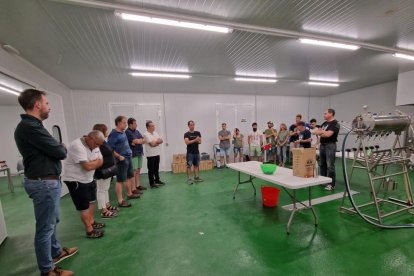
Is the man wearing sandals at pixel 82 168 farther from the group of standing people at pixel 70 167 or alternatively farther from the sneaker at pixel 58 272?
the sneaker at pixel 58 272

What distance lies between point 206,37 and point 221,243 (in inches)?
114

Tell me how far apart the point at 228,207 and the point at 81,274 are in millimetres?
2130

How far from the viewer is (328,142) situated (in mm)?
3623

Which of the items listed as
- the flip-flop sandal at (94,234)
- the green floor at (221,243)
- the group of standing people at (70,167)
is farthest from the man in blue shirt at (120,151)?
the flip-flop sandal at (94,234)

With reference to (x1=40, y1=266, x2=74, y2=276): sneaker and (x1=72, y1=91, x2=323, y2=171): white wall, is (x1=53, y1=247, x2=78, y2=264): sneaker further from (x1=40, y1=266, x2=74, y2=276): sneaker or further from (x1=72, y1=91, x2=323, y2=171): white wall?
(x1=72, y1=91, x2=323, y2=171): white wall

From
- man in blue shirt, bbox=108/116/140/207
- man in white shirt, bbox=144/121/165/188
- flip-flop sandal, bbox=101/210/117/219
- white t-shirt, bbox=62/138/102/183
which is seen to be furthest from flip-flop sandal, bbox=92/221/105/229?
man in white shirt, bbox=144/121/165/188

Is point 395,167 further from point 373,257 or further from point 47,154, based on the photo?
point 47,154

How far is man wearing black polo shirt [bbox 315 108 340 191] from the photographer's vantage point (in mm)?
3412

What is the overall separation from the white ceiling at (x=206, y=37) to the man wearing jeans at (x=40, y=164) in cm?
120

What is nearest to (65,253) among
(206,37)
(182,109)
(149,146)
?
(149,146)

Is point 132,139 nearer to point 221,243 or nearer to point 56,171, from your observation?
point 56,171

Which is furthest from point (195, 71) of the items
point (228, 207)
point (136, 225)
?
point (136, 225)

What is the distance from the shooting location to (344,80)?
232 inches

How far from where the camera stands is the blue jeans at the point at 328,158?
3627 mm
